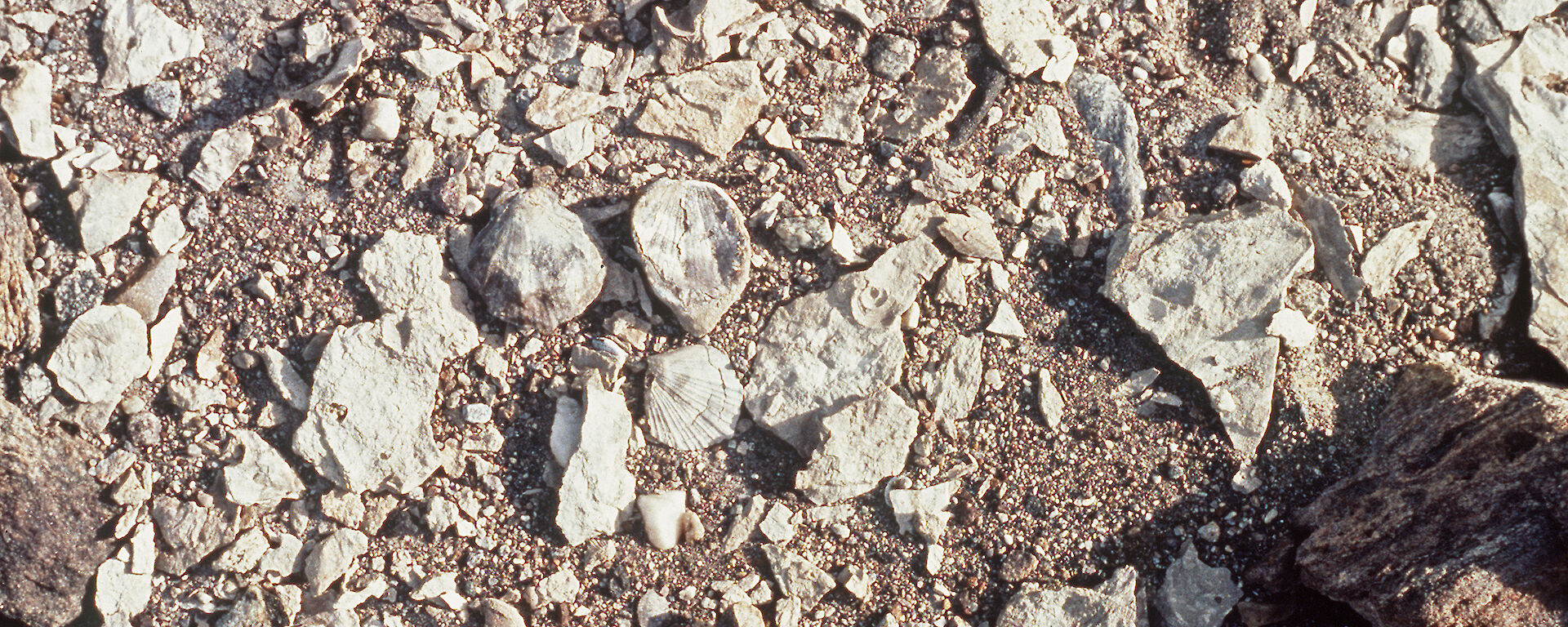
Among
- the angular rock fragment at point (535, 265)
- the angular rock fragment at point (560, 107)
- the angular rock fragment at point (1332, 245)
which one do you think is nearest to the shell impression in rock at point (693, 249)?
the angular rock fragment at point (535, 265)

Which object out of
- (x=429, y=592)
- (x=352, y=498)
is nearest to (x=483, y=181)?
(x=352, y=498)

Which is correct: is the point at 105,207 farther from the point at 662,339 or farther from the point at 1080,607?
the point at 1080,607

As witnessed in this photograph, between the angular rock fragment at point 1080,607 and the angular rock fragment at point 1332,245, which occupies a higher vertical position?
the angular rock fragment at point 1332,245

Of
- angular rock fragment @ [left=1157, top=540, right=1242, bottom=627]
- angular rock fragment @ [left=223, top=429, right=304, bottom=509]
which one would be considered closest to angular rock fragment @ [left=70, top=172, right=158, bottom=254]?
angular rock fragment @ [left=223, top=429, right=304, bottom=509]

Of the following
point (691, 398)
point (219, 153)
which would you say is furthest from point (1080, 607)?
point (219, 153)

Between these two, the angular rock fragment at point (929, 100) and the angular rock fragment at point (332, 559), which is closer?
the angular rock fragment at point (332, 559)

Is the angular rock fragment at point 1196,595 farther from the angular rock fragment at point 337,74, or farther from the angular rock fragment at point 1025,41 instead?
the angular rock fragment at point 337,74
